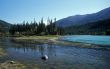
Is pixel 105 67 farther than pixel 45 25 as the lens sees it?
No

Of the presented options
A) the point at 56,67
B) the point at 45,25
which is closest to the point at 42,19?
the point at 45,25

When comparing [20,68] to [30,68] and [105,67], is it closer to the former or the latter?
[30,68]

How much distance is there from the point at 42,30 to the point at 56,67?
157114 millimetres

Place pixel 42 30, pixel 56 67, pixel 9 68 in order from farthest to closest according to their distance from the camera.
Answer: pixel 42 30 → pixel 56 67 → pixel 9 68

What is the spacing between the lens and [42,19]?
191375 mm

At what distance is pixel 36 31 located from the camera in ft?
606

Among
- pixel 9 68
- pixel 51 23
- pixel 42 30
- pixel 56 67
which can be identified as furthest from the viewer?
pixel 51 23

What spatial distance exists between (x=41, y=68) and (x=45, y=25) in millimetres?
167614

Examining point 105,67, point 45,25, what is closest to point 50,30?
point 45,25

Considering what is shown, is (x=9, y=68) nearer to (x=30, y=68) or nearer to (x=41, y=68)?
(x=30, y=68)

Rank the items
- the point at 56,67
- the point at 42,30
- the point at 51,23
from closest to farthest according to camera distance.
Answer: the point at 56,67, the point at 42,30, the point at 51,23

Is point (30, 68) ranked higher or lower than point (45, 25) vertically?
lower

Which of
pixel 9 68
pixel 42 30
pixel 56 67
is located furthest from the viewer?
pixel 42 30

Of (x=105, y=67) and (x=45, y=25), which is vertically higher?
(x=45, y=25)
